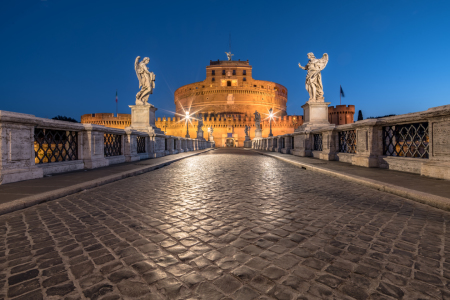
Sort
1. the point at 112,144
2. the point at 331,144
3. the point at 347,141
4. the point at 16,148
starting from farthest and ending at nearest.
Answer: the point at 331,144 < the point at 112,144 < the point at 347,141 < the point at 16,148

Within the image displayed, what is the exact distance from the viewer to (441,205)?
10.7 feet

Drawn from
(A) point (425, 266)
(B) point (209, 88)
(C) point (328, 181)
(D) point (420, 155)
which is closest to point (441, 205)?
(A) point (425, 266)

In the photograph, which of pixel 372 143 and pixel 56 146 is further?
pixel 372 143

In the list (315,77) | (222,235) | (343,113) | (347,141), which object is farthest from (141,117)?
(343,113)

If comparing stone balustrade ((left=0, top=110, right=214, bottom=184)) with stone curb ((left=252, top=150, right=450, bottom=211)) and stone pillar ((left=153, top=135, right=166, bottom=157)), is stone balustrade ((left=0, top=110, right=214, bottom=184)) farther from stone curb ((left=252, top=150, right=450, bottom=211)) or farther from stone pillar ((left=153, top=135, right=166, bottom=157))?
stone curb ((left=252, top=150, right=450, bottom=211))

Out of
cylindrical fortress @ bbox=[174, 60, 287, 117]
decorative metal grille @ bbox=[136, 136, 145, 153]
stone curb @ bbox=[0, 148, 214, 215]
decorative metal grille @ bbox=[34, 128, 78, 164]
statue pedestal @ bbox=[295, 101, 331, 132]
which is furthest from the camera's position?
cylindrical fortress @ bbox=[174, 60, 287, 117]

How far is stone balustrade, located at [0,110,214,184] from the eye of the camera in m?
4.97

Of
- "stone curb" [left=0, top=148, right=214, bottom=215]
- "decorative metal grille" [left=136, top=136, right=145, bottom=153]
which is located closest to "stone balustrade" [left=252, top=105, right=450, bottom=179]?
"stone curb" [left=0, top=148, right=214, bottom=215]

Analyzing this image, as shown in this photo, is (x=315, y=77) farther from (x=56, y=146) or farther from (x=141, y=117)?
(x=56, y=146)

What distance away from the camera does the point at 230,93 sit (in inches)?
2899

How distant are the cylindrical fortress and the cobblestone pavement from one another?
6866cm

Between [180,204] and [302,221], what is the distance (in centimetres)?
188

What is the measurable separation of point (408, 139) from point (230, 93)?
6924 centimetres

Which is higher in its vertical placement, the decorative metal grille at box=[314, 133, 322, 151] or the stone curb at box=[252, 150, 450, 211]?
the decorative metal grille at box=[314, 133, 322, 151]
